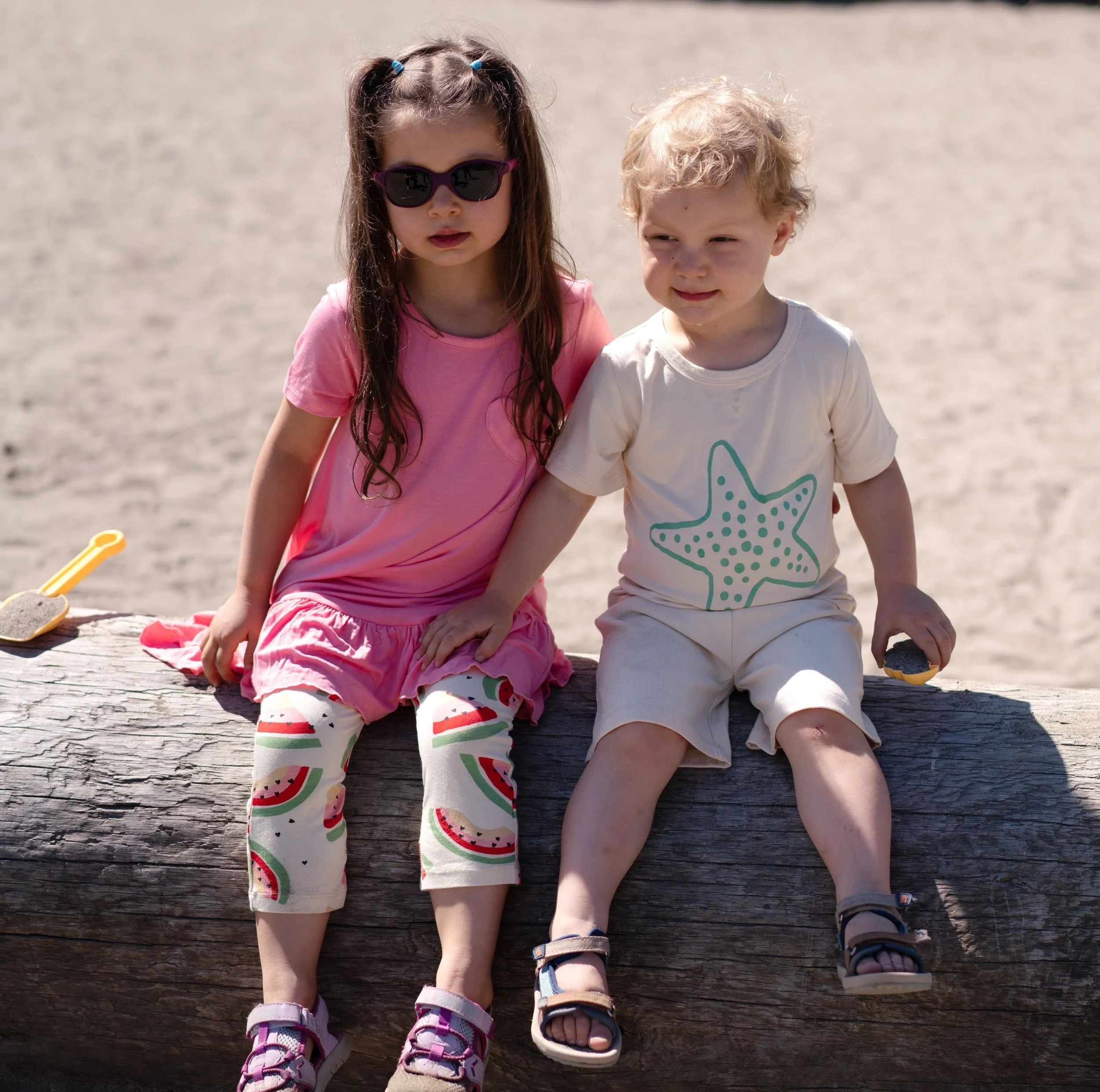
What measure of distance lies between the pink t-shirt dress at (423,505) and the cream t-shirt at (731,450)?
14cm

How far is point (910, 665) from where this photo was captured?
2.33 meters

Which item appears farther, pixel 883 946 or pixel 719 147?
pixel 719 147

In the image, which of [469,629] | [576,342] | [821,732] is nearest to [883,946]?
[821,732]

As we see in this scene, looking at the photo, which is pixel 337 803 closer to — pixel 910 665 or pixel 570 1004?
pixel 570 1004

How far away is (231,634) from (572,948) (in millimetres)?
948

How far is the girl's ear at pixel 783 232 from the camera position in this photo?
7.53 feet

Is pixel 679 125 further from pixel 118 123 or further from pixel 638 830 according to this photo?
pixel 118 123

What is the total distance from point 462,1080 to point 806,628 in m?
1.01

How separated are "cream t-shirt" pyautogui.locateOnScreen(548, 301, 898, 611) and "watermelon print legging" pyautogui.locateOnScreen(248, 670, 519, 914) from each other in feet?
1.63

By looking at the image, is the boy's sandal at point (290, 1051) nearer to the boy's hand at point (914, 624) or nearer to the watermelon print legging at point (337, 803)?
the watermelon print legging at point (337, 803)

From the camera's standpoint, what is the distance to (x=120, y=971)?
226cm

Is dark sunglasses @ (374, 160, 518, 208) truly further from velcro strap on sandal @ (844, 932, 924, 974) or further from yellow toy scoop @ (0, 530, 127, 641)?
velcro strap on sandal @ (844, 932, 924, 974)

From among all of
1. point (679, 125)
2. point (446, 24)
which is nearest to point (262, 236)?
point (446, 24)

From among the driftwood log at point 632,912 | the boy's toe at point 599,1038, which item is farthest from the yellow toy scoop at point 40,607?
the boy's toe at point 599,1038
